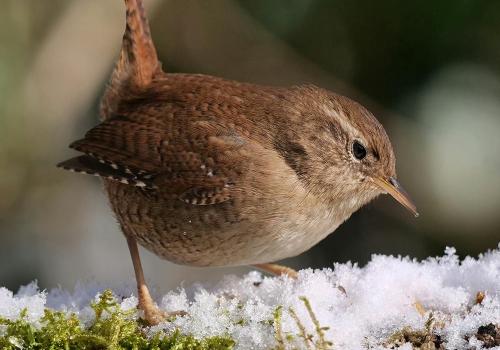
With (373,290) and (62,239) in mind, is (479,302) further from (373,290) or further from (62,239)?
(62,239)

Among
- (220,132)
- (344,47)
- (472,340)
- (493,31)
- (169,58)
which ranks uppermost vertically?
(493,31)

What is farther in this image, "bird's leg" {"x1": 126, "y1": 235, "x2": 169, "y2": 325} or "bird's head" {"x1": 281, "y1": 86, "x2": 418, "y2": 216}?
"bird's head" {"x1": 281, "y1": 86, "x2": 418, "y2": 216}

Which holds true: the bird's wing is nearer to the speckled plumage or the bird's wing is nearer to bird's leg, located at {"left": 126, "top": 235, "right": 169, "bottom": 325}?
the speckled plumage

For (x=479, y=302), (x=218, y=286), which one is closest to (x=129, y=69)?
(x=218, y=286)

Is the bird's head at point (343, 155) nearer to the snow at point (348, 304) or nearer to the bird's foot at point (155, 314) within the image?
the snow at point (348, 304)

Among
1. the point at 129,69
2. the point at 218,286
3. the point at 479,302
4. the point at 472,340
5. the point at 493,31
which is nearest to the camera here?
the point at 472,340

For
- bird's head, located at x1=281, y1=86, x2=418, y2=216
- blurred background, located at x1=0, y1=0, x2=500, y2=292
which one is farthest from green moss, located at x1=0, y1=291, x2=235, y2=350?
blurred background, located at x1=0, y1=0, x2=500, y2=292

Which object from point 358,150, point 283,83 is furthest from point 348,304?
point 283,83
